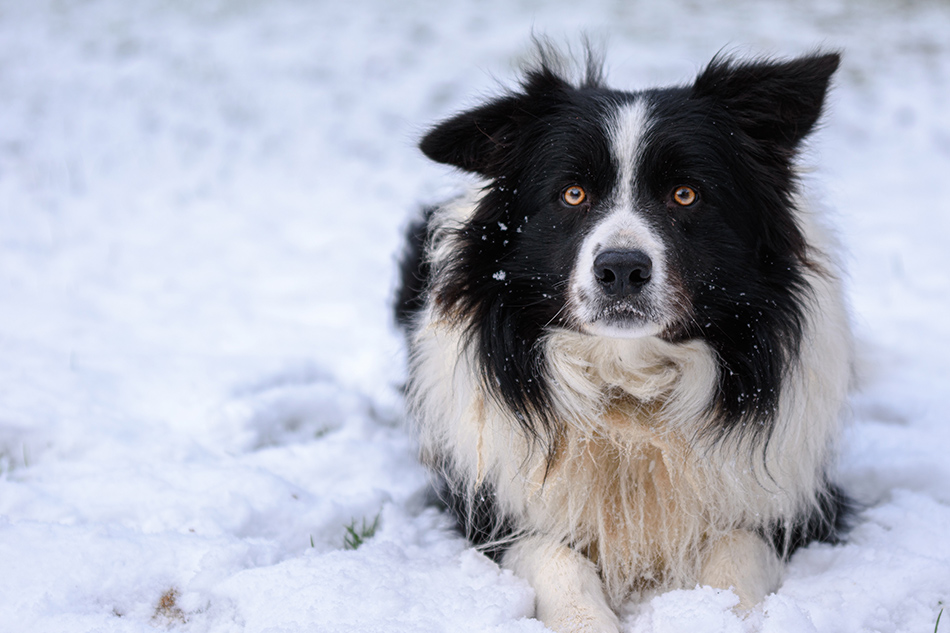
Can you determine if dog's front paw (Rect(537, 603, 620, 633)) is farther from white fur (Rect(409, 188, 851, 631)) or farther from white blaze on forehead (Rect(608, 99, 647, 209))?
white blaze on forehead (Rect(608, 99, 647, 209))

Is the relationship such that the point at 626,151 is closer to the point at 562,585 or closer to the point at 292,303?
the point at 562,585

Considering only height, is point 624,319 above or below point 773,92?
below

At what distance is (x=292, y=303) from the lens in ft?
19.0

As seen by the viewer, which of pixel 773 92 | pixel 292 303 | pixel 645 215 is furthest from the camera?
pixel 292 303

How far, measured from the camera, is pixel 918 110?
8109mm

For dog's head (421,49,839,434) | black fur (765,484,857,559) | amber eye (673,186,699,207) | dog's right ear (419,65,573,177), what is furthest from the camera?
dog's right ear (419,65,573,177)

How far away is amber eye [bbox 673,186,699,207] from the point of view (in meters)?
2.62

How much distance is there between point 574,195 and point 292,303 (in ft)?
11.6

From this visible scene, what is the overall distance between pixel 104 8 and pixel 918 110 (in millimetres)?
9750

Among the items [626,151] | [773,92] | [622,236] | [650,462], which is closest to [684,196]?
[626,151]

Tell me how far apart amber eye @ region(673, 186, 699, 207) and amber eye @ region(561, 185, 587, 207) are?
0.97 ft

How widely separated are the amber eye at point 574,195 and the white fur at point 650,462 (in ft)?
1.48

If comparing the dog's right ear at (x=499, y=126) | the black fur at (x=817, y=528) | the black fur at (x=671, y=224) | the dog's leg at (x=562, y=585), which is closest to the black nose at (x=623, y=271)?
the black fur at (x=671, y=224)

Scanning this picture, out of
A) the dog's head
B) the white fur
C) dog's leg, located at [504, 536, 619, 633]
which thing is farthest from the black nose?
dog's leg, located at [504, 536, 619, 633]
